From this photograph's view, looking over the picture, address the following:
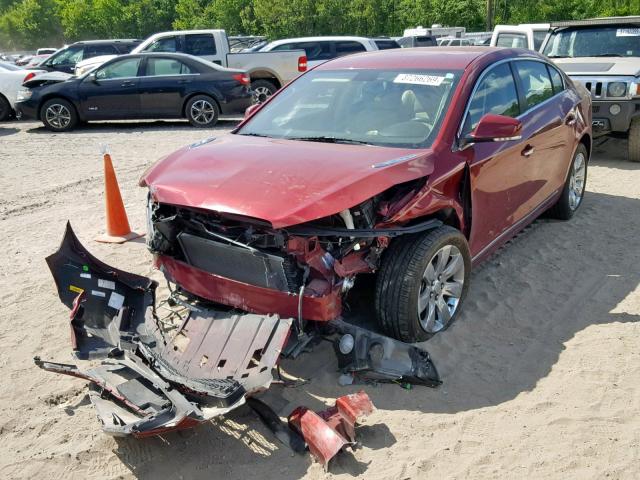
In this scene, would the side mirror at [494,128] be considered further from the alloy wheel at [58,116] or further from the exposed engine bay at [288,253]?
the alloy wheel at [58,116]

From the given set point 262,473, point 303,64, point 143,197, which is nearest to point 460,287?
point 262,473

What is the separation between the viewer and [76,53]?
18.8 metres

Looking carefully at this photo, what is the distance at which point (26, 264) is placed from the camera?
556 cm

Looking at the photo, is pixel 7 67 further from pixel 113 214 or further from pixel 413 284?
pixel 413 284

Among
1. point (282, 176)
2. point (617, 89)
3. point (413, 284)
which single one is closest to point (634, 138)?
point (617, 89)

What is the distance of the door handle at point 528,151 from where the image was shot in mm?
5008

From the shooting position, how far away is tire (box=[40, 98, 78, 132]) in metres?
13.0

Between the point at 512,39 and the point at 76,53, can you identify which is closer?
the point at 512,39

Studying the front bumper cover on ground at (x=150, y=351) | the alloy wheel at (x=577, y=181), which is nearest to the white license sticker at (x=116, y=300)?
the front bumper cover on ground at (x=150, y=351)

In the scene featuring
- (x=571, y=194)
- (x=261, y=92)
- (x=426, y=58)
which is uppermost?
(x=426, y=58)

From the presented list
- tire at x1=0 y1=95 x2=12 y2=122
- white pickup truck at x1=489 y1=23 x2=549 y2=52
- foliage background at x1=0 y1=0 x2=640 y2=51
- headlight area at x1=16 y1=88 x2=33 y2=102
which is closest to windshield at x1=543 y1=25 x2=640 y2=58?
white pickup truck at x1=489 y1=23 x2=549 y2=52

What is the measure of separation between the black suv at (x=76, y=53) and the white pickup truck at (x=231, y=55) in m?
2.85

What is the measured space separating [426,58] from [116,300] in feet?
9.55

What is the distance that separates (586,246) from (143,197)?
197 inches
